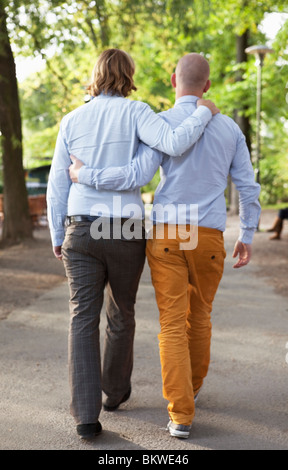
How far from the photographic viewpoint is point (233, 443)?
3.18 m

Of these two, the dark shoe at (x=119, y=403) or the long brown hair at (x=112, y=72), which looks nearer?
the long brown hair at (x=112, y=72)

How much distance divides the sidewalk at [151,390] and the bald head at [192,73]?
74.0 inches

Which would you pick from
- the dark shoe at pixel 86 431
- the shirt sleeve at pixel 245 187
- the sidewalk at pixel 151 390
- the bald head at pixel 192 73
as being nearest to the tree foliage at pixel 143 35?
the sidewalk at pixel 151 390

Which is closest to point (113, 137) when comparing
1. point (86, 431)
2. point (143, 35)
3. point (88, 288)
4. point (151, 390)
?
point (88, 288)

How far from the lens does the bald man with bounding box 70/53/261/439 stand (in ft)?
10.7

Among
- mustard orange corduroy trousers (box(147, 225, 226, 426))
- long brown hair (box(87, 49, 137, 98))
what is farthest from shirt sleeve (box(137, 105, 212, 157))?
mustard orange corduroy trousers (box(147, 225, 226, 426))

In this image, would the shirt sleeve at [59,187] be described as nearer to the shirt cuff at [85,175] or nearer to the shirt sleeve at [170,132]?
the shirt cuff at [85,175]

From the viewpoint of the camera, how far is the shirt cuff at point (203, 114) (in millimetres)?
3264

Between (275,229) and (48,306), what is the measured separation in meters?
8.33

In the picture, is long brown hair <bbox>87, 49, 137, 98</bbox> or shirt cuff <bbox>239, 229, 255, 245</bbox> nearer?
long brown hair <bbox>87, 49, 137, 98</bbox>

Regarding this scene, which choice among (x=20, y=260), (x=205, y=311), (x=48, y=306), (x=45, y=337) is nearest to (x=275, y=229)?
(x=20, y=260)

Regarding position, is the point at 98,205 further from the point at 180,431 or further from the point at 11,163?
the point at 11,163

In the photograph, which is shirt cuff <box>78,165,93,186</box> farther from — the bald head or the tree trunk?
the tree trunk

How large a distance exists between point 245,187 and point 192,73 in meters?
0.71
